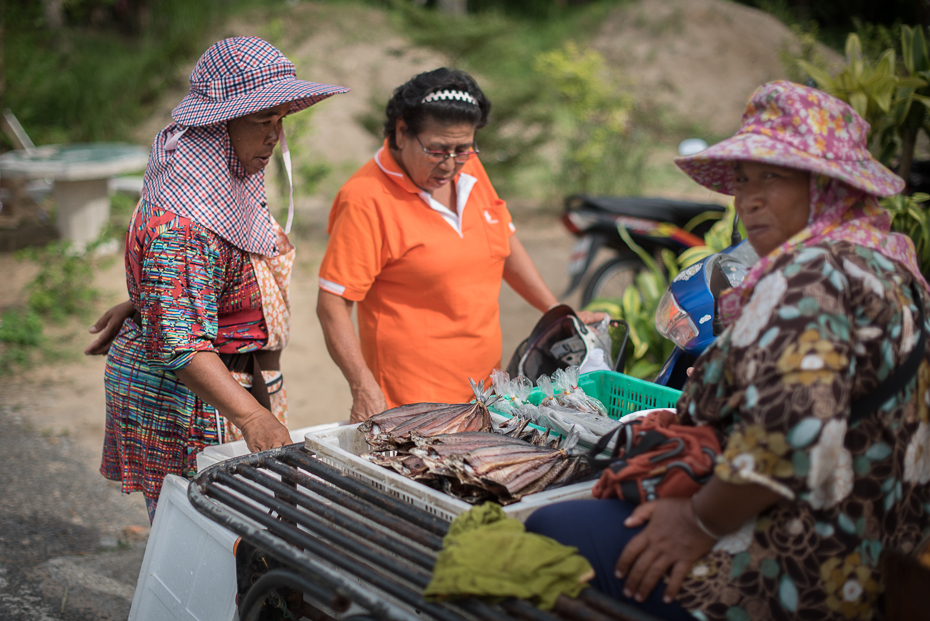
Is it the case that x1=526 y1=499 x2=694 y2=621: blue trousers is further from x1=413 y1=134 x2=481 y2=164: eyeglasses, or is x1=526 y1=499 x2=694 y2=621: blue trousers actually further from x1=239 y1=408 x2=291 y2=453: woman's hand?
x1=413 y1=134 x2=481 y2=164: eyeglasses

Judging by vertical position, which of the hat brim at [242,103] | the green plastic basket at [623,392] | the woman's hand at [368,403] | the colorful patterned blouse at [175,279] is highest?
the hat brim at [242,103]

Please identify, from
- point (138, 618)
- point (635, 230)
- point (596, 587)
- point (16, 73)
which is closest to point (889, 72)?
point (635, 230)

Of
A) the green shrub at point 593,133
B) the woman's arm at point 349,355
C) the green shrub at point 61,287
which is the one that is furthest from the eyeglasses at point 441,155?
the green shrub at point 593,133

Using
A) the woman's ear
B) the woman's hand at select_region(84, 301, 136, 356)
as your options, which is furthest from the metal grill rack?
the woman's ear

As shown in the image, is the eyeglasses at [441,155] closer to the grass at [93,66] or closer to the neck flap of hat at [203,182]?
the neck flap of hat at [203,182]

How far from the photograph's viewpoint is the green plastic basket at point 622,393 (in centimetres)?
227

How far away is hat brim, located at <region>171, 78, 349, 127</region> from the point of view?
2.12 meters

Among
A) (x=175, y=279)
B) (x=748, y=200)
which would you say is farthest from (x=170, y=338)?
(x=748, y=200)

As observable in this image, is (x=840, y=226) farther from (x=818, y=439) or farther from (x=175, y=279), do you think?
(x=175, y=279)

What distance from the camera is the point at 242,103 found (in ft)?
7.04

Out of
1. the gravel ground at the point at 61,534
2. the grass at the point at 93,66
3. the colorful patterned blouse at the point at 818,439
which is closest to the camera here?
the colorful patterned blouse at the point at 818,439

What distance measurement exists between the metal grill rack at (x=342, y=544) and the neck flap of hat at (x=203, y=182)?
71 centimetres

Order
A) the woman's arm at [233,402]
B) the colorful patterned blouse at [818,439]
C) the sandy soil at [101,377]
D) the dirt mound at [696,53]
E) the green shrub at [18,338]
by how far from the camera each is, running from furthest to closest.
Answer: the dirt mound at [696,53] → the green shrub at [18,338] → the sandy soil at [101,377] → the woman's arm at [233,402] → the colorful patterned blouse at [818,439]

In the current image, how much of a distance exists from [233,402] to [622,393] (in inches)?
48.0
